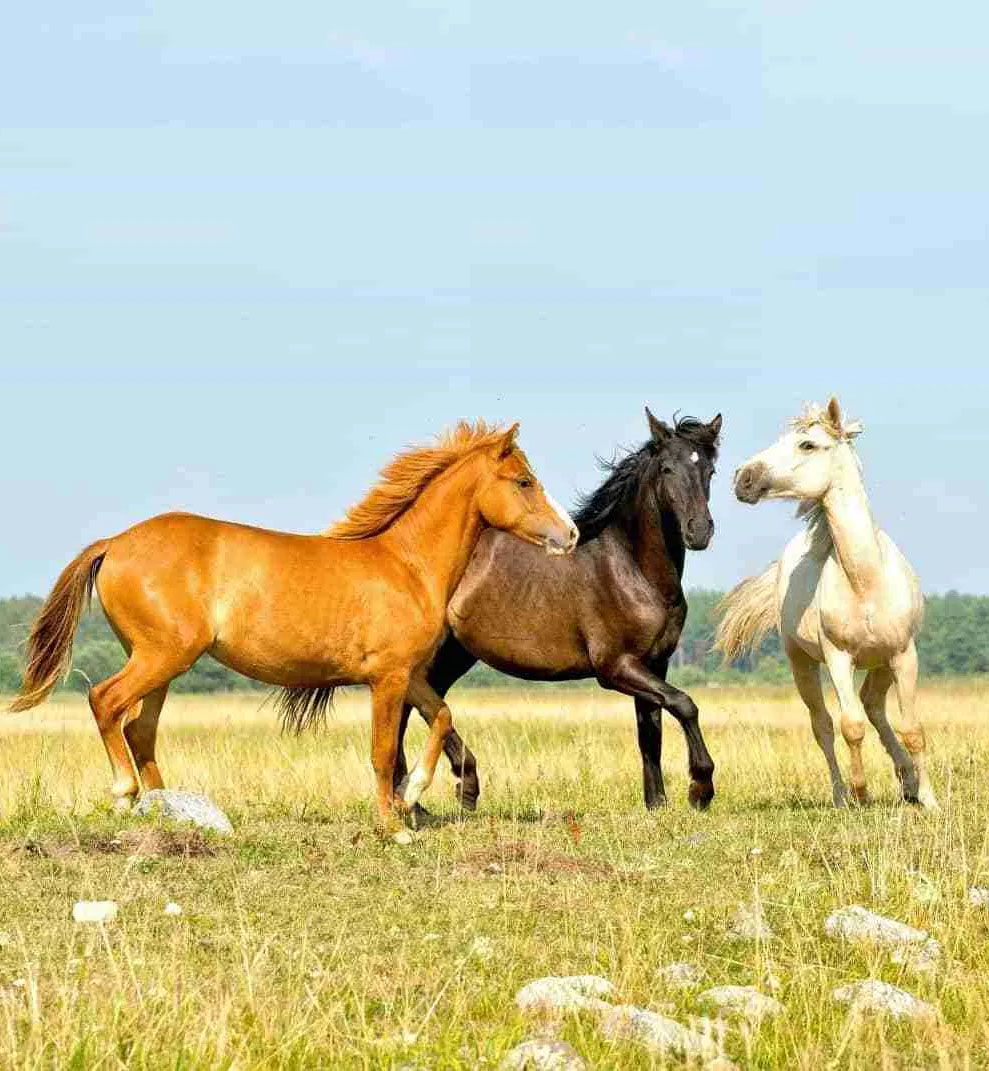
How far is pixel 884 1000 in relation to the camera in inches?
245

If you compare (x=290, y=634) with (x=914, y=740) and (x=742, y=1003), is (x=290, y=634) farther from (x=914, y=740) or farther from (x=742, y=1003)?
(x=742, y=1003)

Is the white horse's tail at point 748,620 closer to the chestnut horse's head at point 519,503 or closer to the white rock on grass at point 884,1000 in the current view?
the chestnut horse's head at point 519,503

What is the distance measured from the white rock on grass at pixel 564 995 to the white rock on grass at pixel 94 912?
1979mm

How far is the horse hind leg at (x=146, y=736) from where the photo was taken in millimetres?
10758

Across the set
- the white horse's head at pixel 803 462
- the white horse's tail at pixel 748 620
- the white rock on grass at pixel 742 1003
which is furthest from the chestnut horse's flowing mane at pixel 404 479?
the white rock on grass at pixel 742 1003


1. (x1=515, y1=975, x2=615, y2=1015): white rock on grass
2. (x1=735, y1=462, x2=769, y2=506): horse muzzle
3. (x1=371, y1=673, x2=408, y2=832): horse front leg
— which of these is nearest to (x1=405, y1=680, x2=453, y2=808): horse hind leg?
(x1=371, y1=673, x2=408, y2=832): horse front leg

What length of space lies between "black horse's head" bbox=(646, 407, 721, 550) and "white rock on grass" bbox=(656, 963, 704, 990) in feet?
16.5

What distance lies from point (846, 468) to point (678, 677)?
64239 millimetres

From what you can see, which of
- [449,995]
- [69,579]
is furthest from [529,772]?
[449,995]

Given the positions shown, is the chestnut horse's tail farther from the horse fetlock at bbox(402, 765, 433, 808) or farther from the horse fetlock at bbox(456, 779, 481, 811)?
the horse fetlock at bbox(456, 779, 481, 811)

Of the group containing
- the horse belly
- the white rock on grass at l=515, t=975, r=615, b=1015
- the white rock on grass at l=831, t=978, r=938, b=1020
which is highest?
the horse belly

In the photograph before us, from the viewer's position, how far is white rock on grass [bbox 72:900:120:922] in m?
7.45

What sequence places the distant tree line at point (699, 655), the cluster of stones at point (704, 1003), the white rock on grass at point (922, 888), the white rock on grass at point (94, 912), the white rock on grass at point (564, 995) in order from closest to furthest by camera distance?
the cluster of stones at point (704, 1003)
the white rock on grass at point (564, 995)
the white rock on grass at point (94, 912)
the white rock on grass at point (922, 888)
the distant tree line at point (699, 655)

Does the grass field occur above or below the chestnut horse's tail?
below
